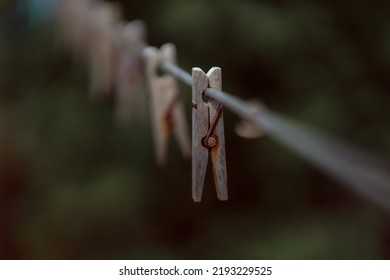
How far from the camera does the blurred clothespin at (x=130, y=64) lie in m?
1.63

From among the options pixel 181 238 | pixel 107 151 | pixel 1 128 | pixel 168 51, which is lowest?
pixel 168 51

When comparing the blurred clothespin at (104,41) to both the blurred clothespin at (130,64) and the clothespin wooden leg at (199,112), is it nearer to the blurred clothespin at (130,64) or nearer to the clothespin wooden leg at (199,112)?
the blurred clothespin at (130,64)

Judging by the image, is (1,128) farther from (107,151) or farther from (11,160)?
(107,151)

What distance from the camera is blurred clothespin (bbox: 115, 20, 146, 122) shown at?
163 cm

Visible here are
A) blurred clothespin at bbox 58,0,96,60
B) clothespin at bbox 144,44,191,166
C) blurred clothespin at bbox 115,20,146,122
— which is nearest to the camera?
clothespin at bbox 144,44,191,166

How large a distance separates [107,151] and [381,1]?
1652mm

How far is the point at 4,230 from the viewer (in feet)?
12.0

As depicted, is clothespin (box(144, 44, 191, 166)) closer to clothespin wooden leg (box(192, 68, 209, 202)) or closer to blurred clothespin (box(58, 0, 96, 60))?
clothespin wooden leg (box(192, 68, 209, 202))

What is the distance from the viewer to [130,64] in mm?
1676

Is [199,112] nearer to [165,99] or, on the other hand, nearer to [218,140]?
[218,140]

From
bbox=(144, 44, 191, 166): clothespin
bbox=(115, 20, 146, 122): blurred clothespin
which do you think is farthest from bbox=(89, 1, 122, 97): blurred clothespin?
bbox=(144, 44, 191, 166): clothespin

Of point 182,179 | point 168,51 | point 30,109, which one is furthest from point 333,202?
point 168,51

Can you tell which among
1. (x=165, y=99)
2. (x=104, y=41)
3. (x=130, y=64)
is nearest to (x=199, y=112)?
(x=165, y=99)

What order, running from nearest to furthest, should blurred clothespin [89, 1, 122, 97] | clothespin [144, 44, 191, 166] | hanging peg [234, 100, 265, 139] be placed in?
hanging peg [234, 100, 265, 139]
clothespin [144, 44, 191, 166]
blurred clothespin [89, 1, 122, 97]
